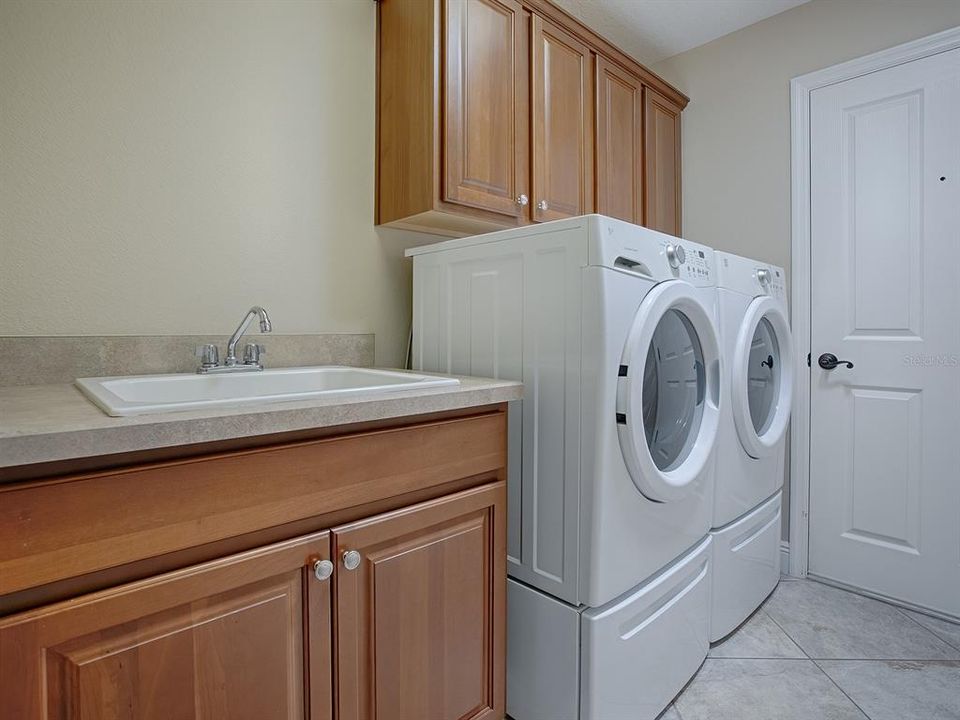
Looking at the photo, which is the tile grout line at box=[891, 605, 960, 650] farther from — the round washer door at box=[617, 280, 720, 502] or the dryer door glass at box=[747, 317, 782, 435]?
the round washer door at box=[617, 280, 720, 502]

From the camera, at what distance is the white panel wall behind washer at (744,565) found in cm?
176

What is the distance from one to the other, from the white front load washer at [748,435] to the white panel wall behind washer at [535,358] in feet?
2.12

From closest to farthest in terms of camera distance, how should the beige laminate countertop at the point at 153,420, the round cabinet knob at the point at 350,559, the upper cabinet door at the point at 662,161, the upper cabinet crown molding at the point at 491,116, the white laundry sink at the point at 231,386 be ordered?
1. the beige laminate countertop at the point at 153,420
2. the white laundry sink at the point at 231,386
3. the round cabinet knob at the point at 350,559
4. the upper cabinet crown molding at the point at 491,116
5. the upper cabinet door at the point at 662,161

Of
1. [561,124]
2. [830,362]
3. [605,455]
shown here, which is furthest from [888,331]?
[605,455]

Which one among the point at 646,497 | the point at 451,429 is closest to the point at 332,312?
the point at 451,429

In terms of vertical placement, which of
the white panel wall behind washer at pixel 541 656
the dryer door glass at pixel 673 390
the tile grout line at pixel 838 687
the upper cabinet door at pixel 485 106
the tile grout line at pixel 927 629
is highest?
the upper cabinet door at pixel 485 106

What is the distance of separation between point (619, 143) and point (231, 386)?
1817 mm

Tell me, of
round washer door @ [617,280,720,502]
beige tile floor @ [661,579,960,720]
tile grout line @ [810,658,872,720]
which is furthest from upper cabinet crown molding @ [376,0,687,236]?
tile grout line @ [810,658,872,720]

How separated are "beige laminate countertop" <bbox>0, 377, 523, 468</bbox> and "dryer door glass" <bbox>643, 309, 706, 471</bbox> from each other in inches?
A: 23.4

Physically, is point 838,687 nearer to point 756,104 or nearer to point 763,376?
point 763,376

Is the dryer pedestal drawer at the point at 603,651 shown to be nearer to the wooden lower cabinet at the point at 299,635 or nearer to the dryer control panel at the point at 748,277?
the wooden lower cabinet at the point at 299,635

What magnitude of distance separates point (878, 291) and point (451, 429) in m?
1.98

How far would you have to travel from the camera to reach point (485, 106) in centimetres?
174

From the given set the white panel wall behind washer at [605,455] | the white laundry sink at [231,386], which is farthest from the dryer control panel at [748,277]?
the white laundry sink at [231,386]
